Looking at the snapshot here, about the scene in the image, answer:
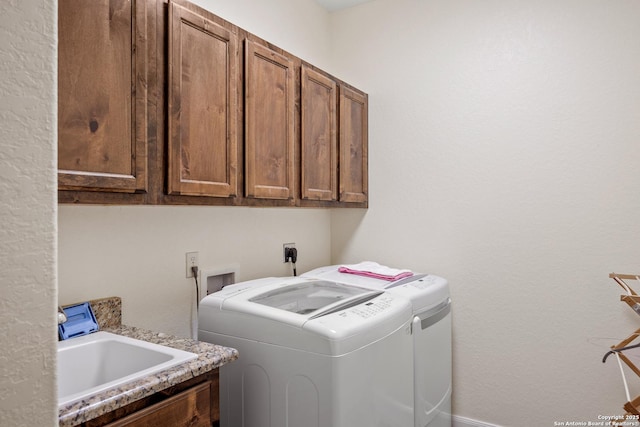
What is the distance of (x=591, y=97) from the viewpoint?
200cm

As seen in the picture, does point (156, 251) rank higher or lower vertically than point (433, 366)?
higher

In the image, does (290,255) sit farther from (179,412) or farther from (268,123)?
(179,412)

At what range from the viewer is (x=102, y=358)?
134 centimetres

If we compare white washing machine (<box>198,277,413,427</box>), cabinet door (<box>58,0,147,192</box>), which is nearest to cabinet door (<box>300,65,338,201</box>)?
white washing machine (<box>198,277,413,427</box>)

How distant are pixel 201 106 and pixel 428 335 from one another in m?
1.41

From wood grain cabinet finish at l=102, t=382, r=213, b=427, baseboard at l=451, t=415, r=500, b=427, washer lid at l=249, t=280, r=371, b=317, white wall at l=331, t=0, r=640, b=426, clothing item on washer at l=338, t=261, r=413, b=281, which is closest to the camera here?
wood grain cabinet finish at l=102, t=382, r=213, b=427

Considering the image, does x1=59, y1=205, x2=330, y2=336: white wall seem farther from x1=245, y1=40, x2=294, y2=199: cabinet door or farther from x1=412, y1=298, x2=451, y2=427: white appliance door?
x1=412, y1=298, x2=451, y2=427: white appliance door

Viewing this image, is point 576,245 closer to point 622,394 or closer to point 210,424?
point 622,394

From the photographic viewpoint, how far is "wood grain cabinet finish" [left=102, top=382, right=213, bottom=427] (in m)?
1.02

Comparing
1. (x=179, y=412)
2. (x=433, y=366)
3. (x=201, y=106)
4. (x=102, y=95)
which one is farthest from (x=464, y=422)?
(x=102, y=95)

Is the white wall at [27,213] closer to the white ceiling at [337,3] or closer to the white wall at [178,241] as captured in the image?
the white wall at [178,241]

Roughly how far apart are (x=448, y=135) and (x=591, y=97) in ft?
2.27

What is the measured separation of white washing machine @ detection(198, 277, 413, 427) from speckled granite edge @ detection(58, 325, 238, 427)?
0.70 ft

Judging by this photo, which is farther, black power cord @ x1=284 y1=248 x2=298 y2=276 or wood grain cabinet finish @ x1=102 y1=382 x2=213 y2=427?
black power cord @ x1=284 y1=248 x2=298 y2=276
